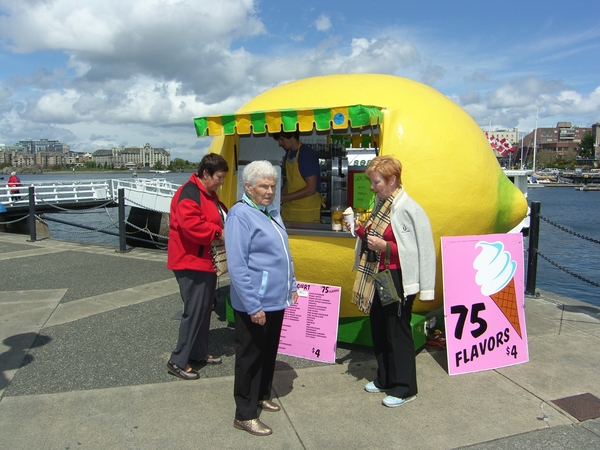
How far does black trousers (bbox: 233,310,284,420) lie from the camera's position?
10.1 ft

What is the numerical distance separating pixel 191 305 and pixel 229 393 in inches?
28.8

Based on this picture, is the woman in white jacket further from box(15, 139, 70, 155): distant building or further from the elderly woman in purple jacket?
box(15, 139, 70, 155): distant building

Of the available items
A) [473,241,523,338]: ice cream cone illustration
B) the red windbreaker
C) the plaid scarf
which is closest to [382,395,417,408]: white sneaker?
the plaid scarf

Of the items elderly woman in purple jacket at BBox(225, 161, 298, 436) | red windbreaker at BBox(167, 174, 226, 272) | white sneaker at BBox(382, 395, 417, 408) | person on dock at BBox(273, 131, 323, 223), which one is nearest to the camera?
elderly woman in purple jacket at BBox(225, 161, 298, 436)

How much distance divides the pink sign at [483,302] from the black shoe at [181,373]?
2.07 metres

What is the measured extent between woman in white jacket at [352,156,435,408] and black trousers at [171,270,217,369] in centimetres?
117

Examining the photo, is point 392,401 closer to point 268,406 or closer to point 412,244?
point 268,406

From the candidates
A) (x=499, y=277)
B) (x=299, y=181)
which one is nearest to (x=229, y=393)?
(x=299, y=181)

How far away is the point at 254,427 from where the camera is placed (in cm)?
309

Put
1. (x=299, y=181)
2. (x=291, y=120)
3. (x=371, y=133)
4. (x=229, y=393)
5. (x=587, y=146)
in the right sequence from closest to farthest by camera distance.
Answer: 1. (x=229, y=393)
2. (x=291, y=120)
3. (x=371, y=133)
4. (x=299, y=181)
5. (x=587, y=146)

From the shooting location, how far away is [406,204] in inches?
133

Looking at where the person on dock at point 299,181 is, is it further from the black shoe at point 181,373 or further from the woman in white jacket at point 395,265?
the black shoe at point 181,373

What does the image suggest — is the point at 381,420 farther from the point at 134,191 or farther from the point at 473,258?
the point at 134,191

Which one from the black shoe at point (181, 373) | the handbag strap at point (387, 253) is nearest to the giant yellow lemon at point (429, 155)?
the handbag strap at point (387, 253)
